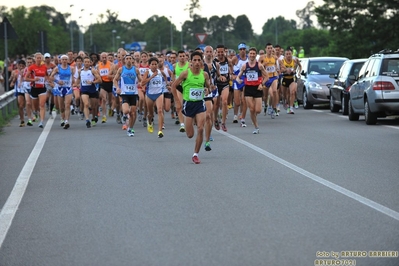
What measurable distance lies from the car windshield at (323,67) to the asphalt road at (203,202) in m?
13.3

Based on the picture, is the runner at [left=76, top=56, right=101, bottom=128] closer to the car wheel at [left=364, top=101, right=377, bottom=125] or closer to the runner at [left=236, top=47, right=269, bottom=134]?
the runner at [left=236, top=47, right=269, bottom=134]

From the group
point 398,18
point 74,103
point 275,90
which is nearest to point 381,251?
point 275,90

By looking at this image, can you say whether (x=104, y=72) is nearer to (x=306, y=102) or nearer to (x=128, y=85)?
(x=128, y=85)

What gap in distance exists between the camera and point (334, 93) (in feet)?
94.8

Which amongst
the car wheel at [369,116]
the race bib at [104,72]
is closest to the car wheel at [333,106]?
the car wheel at [369,116]

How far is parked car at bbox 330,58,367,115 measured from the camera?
27219mm

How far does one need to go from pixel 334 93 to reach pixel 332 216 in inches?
781

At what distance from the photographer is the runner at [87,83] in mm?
25000

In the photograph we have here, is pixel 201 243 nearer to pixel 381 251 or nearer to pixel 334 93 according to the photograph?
pixel 381 251

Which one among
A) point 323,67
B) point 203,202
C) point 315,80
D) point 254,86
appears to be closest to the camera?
point 203,202

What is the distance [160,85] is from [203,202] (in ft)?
39.1

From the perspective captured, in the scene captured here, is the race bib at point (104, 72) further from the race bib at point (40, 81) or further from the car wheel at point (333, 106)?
the car wheel at point (333, 106)

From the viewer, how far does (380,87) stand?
74.9 feet

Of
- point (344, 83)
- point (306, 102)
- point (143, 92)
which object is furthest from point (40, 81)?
point (306, 102)
